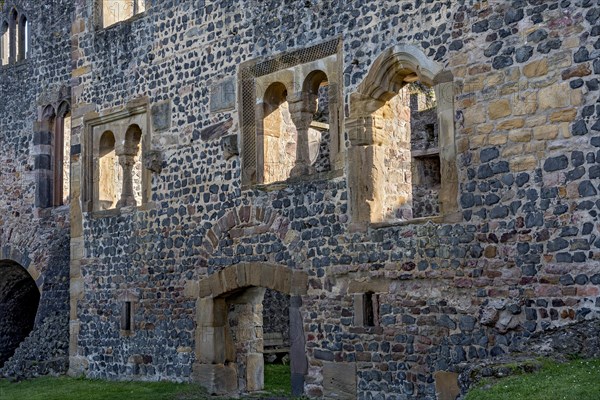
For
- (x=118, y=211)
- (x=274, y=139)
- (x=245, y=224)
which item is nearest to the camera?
(x=245, y=224)

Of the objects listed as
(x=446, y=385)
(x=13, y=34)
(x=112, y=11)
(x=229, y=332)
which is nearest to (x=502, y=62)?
(x=446, y=385)

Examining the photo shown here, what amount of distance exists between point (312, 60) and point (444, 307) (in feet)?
12.1

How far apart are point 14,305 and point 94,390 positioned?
701 cm

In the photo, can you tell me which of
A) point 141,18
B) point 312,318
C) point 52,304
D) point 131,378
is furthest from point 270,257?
point 52,304

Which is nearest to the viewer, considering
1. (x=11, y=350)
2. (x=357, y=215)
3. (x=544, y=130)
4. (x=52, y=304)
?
(x=544, y=130)

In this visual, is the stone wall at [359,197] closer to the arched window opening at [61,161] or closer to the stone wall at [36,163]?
the stone wall at [36,163]

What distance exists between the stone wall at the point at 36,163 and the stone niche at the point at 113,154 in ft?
7.80

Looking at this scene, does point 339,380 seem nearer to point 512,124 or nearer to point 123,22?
point 512,124

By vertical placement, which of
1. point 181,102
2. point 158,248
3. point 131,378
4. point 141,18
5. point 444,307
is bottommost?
point 131,378

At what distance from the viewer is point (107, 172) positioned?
15875 mm

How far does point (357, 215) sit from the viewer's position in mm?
11336

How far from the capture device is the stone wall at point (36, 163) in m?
17.6

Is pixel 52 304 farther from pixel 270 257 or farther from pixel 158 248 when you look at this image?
pixel 270 257

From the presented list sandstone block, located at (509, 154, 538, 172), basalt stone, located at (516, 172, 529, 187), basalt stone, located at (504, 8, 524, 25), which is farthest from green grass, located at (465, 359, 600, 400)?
basalt stone, located at (504, 8, 524, 25)
